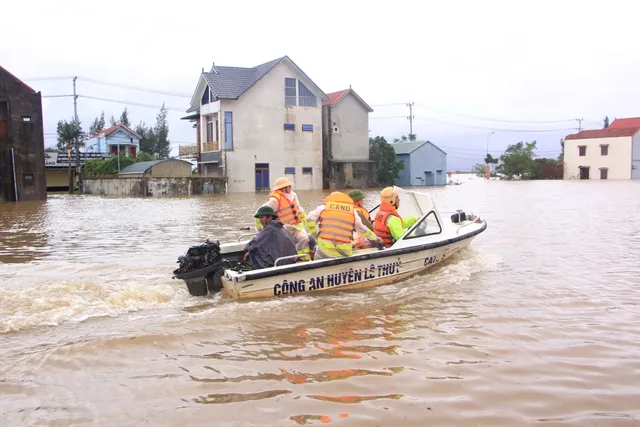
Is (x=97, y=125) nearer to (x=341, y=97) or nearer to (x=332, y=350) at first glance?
(x=341, y=97)

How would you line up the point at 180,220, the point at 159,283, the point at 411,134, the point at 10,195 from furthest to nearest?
the point at 411,134, the point at 10,195, the point at 180,220, the point at 159,283

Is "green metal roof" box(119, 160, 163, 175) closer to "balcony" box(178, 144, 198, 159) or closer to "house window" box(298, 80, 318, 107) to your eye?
"balcony" box(178, 144, 198, 159)

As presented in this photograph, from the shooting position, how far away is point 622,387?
4.66 meters

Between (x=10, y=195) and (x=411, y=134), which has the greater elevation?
(x=411, y=134)

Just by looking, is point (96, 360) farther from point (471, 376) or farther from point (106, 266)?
point (106, 266)

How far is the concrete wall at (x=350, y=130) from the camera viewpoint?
48.6 metres

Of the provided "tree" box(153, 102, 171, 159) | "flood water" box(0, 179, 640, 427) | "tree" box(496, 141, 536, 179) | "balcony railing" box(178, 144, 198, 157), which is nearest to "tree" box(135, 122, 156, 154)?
"tree" box(153, 102, 171, 159)

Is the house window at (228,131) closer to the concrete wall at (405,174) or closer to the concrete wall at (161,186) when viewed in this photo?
the concrete wall at (161,186)

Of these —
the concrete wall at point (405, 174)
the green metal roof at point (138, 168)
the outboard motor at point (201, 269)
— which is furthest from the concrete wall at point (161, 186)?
the outboard motor at point (201, 269)

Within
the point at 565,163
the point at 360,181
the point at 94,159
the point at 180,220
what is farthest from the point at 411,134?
the point at 180,220

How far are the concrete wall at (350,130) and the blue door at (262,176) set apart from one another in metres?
7.21

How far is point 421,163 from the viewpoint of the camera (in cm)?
5628

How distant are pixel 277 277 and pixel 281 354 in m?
2.02

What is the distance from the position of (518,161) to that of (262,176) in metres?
37.0
